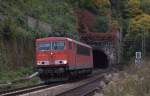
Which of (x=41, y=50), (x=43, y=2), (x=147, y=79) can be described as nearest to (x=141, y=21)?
(x=43, y=2)

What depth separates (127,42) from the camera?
270 ft

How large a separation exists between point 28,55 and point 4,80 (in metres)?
11.5

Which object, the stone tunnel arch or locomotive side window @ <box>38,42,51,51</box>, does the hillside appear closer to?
locomotive side window @ <box>38,42,51,51</box>

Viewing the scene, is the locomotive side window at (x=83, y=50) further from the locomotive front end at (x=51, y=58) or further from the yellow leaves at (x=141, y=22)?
the yellow leaves at (x=141, y=22)

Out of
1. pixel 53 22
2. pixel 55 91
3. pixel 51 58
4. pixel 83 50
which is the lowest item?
pixel 55 91

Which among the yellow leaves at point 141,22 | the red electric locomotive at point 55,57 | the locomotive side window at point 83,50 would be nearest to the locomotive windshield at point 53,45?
the red electric locomotive at point 55,57

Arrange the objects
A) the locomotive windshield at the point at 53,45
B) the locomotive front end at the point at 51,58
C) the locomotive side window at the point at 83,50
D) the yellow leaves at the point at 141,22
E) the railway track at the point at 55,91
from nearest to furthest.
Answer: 1. the railway track at the point at 55,91
2. the locomotive front end at the point at 51,58
3. the locomotive windshield at the point at 53,45
4. the locomotive side window at the point at 83,50
5. the yellow leaves at the point at 141,22

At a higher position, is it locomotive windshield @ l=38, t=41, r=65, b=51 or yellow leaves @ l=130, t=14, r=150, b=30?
yellow leaves @ l=130, t=14, r=150, b=30

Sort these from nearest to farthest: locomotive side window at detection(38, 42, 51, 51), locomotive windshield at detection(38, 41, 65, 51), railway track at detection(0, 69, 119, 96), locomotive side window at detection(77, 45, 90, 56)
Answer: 1. railway track at detection(0, 69, 119, 96)
2. locomotive windshield at detection(38, 41, 65, 51)
3. locomotive side window at detection(38, 42, 51, 51)
4. locomotive side window at detection(77, 45, 90, 56)

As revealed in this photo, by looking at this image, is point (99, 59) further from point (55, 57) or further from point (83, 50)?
point (55, 57)

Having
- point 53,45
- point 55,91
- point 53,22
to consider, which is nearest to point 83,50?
point 53,45

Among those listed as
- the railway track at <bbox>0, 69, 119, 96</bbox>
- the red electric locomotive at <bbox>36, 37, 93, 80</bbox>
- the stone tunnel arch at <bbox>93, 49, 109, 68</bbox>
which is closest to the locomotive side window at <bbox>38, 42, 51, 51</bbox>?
the red electric locomotive at <bbox>36, 37, 93, 80</bbox>

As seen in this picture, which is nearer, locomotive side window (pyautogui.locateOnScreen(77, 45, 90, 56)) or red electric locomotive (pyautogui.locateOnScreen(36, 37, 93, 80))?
red electric locomotive (pyautogui.locateOnScreen(36, 37, 93, 80))

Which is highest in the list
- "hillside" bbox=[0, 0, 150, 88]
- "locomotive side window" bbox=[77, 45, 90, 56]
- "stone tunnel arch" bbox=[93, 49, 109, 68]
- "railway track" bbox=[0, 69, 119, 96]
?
"hillside" bbox=[0, 0, 150, 88]
